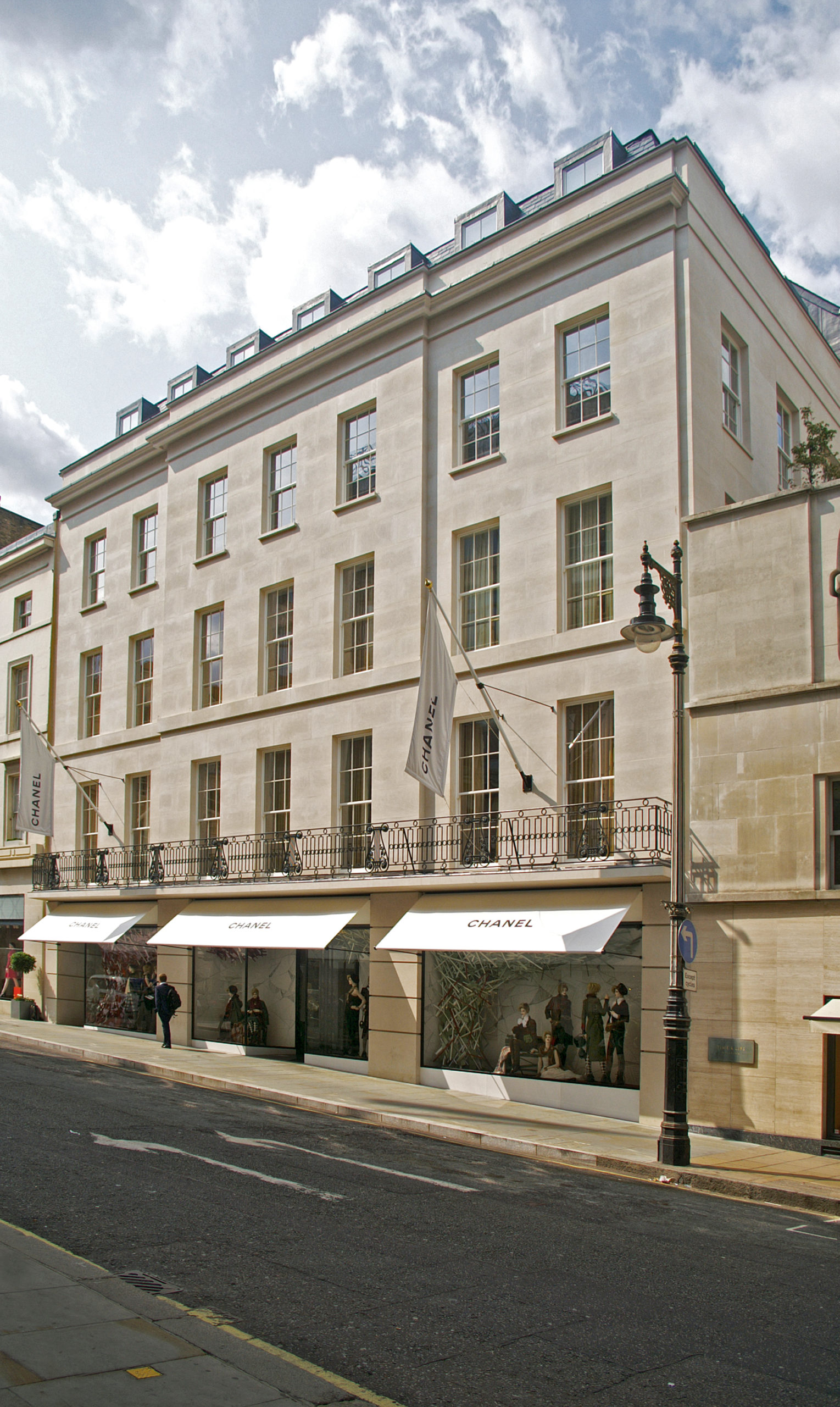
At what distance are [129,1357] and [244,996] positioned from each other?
2009cm

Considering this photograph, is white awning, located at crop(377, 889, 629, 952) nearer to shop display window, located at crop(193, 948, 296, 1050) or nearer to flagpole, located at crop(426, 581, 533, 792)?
flagpole, located at crop(426, 581, 533, 792)

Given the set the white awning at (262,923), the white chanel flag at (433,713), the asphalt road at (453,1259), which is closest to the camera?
the asphalt road at (453,1259)

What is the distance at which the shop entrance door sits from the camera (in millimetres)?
14461

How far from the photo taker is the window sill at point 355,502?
23.3 metres

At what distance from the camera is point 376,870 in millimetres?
21234

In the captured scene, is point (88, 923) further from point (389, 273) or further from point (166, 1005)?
point (389, 273)

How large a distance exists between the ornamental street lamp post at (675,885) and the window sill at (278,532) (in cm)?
1212

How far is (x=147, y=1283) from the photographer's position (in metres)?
7.37

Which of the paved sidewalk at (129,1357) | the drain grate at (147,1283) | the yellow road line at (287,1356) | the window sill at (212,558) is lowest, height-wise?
the drain grate at (147,1283)

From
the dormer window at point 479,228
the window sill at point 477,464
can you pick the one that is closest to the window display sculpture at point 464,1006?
the window sill at point 477,464

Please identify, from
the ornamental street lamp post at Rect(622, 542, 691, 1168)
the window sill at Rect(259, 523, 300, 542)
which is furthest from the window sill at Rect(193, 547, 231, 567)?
the ornamental street lamp post at Rect(622, 542, 691, 1168)

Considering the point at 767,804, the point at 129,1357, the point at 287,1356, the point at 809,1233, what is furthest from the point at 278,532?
the point at 129,1357

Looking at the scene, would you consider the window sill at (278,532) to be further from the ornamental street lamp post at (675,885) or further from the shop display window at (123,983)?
the ornamental street lamp post at (675,885)

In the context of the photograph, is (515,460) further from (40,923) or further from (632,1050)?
(40,923)
